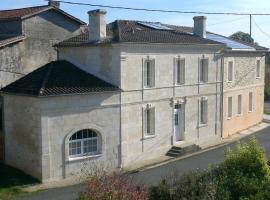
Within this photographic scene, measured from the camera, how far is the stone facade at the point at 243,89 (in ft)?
110

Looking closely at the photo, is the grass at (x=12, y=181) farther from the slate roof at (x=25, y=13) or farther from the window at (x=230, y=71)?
the window at (x=230, y=71)

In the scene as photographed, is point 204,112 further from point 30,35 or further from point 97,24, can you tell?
point 30,35

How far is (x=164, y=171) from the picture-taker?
957 inches

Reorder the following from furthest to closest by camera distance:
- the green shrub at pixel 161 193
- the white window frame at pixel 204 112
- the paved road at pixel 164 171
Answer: the white window frame at pixel 204 112 < the paved road at pixel 164 171 < the green shrub at pixel 161 193

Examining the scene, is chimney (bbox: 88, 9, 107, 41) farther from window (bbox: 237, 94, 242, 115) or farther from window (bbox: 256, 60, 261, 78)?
window (bbox: 256, 60, 261, 78)

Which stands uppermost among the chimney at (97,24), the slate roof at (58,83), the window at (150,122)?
the chimney at (97,24)

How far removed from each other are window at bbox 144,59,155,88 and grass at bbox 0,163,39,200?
8.59 metres

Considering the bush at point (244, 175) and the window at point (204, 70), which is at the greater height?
the window at point (204, 70)

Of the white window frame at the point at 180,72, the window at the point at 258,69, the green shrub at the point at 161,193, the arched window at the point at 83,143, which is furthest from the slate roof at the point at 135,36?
the green shrub at the point at 161,193

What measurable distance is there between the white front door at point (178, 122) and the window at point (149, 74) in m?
2.91

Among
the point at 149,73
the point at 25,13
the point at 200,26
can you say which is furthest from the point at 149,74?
the point at 25,13

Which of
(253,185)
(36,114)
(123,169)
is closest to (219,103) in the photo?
(123,169)

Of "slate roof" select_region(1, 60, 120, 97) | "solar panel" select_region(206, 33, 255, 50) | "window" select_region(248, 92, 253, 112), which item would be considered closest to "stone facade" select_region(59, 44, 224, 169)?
"slate roof" select_region(1, 60, 120, 97)

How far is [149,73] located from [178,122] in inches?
164
